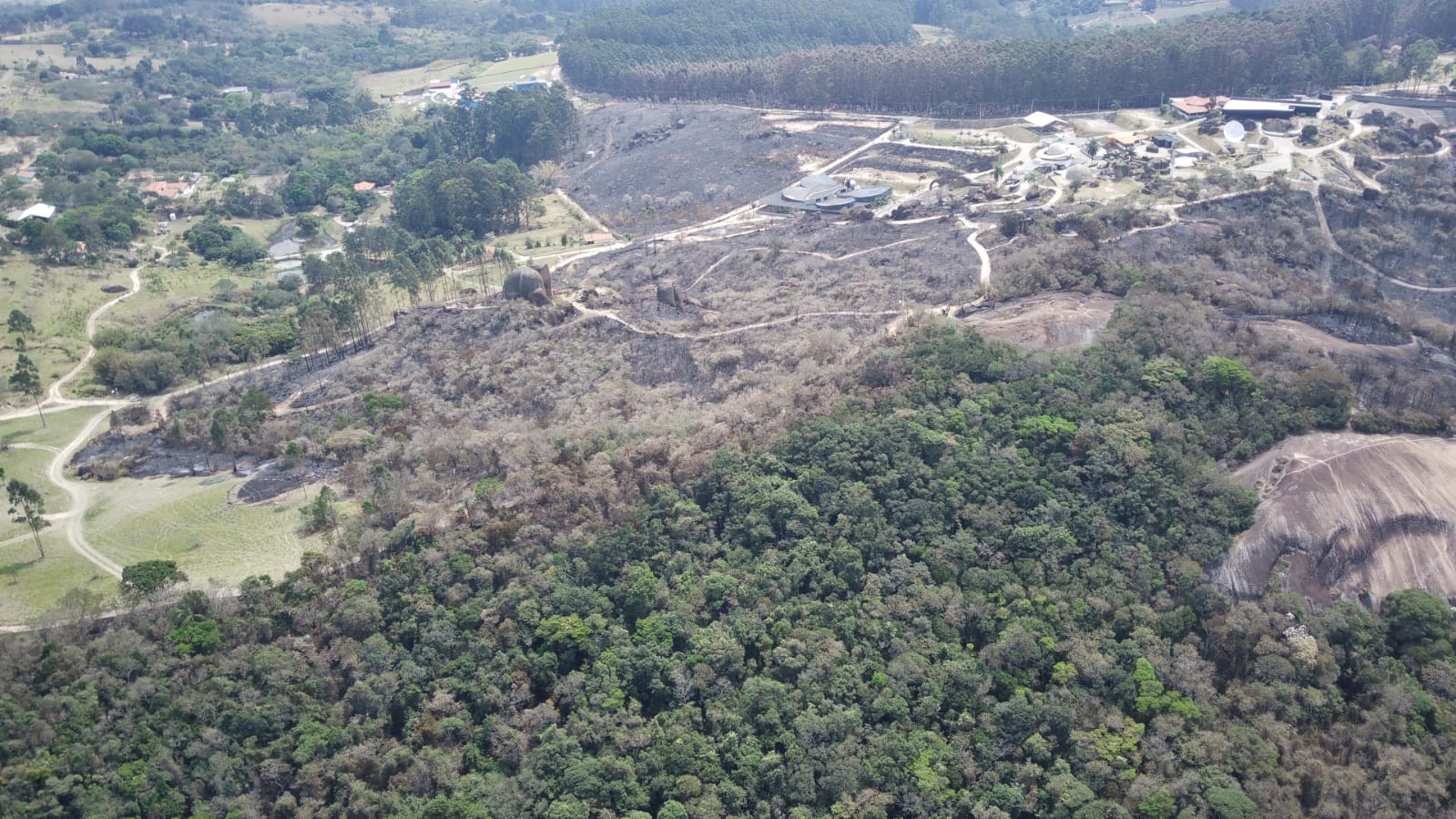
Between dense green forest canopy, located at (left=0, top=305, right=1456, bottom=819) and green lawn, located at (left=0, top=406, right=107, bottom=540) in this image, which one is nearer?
dense green forest canopy, located at (left=0, top=305, right=1456, bottom=819)

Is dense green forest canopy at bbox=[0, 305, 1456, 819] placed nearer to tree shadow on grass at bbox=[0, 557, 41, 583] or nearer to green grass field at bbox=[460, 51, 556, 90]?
tree shadow on grass at bbox=[0, 557, 41, 583]

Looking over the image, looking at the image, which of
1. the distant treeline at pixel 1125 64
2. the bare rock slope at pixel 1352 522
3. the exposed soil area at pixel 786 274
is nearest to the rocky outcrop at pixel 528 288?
the exposed soil area at pixel 786 274

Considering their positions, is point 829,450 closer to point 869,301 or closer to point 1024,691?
point 1024,691

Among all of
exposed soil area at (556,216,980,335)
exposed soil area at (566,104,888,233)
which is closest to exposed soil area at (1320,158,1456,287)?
exposed soil area at (556,216,980,335)

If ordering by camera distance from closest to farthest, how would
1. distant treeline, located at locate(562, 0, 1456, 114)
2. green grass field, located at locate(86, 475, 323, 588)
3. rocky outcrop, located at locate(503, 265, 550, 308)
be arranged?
green grass field, located at locate(86, 475, 323, 588), rocky outcrop, located at locate(503, 265, 550, 308), distant treeline, located at locate(562, 0, 1456, 114)

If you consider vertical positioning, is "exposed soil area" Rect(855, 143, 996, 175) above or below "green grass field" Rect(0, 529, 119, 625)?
above

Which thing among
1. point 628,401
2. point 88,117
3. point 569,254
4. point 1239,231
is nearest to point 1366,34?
point 1239,231

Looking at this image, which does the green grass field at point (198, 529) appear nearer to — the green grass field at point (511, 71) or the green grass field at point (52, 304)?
the green grass field at point (52, 304)
